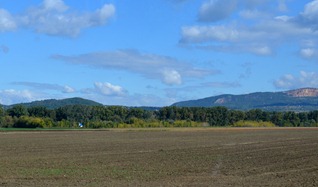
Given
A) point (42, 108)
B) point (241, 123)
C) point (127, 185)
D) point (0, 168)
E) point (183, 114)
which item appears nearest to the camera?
point (127, 185)

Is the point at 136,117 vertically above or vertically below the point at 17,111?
below

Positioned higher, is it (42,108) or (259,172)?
(42,108)

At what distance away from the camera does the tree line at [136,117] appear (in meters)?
142

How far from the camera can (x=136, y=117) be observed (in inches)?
6698

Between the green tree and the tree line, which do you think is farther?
the green tree

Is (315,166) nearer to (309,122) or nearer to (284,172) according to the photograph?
(284,172)

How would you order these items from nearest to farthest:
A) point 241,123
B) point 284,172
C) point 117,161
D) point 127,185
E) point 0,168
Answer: point 127,185
point 284,172
point 0,168
point 117,161
point 241,123

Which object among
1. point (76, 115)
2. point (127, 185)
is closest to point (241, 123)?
point (76, 115)

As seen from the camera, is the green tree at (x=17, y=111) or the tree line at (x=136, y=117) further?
the green tree at (x=17, y=111)

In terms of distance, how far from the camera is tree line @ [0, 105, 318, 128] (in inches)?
5571

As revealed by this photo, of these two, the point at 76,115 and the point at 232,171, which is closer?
the point at 232,171

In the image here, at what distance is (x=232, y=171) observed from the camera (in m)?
25.6

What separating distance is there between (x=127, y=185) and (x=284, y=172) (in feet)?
27.0

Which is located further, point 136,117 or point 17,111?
point 136,117
